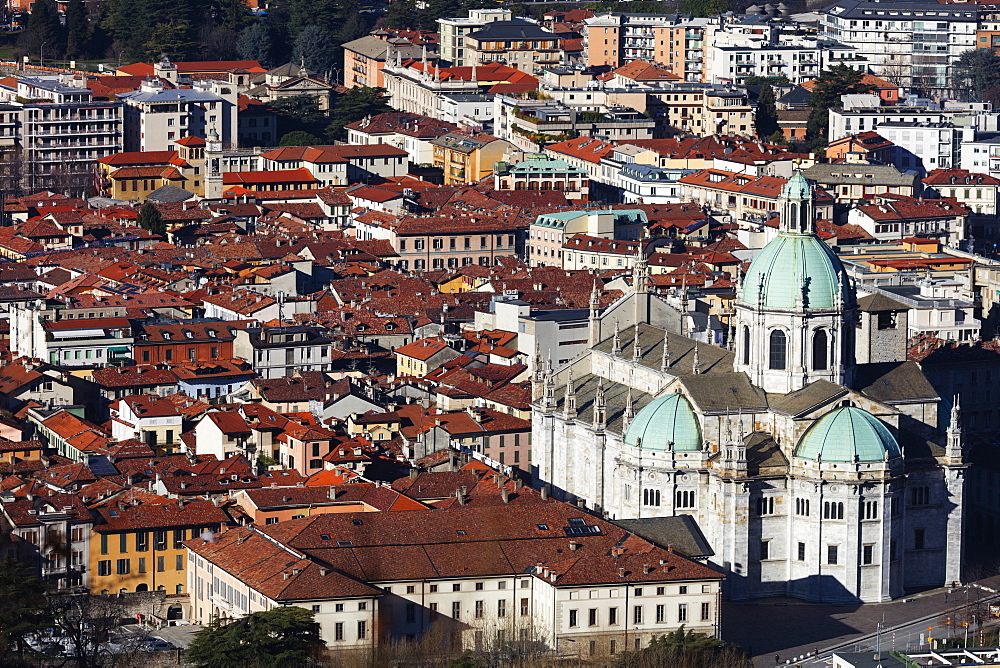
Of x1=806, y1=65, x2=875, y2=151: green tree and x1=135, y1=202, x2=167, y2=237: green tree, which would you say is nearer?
x1=135, y1=202, x2=167, y2=237: green tree

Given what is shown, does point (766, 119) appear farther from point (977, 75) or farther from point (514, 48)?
point (514, 48)

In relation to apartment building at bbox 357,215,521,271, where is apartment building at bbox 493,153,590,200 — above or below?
above

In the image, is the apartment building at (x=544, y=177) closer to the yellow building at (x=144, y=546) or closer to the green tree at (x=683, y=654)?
the yellow building at (x=144, y=546)

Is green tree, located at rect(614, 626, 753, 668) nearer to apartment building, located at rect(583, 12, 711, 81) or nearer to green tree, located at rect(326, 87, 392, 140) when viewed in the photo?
green tree, located at rect(326, 87, 392, 140)

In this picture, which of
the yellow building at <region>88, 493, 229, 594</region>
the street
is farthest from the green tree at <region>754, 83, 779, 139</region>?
the yellow building at <region>88, 493, 229, 594</region>

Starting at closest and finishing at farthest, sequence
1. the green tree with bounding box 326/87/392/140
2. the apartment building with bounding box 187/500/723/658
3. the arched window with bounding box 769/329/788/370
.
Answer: the apartment building with bounding box 187/500/723/658
the arched window with bounding box 769/329/788/370
the green tree with bounding box 326/87/392/140

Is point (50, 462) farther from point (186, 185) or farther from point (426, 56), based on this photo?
point (426, 56)

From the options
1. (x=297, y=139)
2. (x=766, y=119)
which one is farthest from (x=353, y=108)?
(x=766, y=119)
